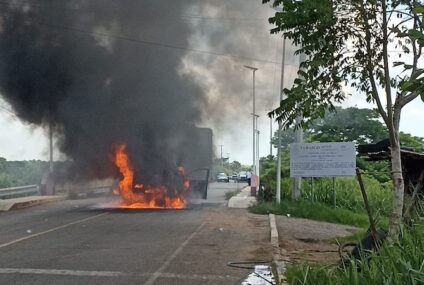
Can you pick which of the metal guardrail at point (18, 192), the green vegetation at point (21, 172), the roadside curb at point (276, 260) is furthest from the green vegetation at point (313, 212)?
the green vegetation at point (21, 172)

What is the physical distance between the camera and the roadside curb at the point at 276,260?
602cm

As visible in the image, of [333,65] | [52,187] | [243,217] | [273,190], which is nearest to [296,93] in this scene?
[333,65]

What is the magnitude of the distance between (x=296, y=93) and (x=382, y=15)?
1.38 meters

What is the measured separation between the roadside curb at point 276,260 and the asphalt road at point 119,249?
436 mm

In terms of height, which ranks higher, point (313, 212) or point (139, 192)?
point (139, 192)

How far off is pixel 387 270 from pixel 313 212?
1156cm

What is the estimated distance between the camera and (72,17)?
61.4 feet

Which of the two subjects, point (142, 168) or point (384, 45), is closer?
point (384, 45)

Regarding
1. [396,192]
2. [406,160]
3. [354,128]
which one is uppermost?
[354,128]

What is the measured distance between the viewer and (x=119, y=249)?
8672 millimetres

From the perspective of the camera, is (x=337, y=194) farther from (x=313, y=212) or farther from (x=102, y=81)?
(x=102, y=81)

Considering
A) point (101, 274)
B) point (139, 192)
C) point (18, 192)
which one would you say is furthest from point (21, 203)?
point (101, 274)

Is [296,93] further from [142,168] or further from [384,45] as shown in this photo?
[142,168]

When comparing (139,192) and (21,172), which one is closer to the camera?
(139,192)
